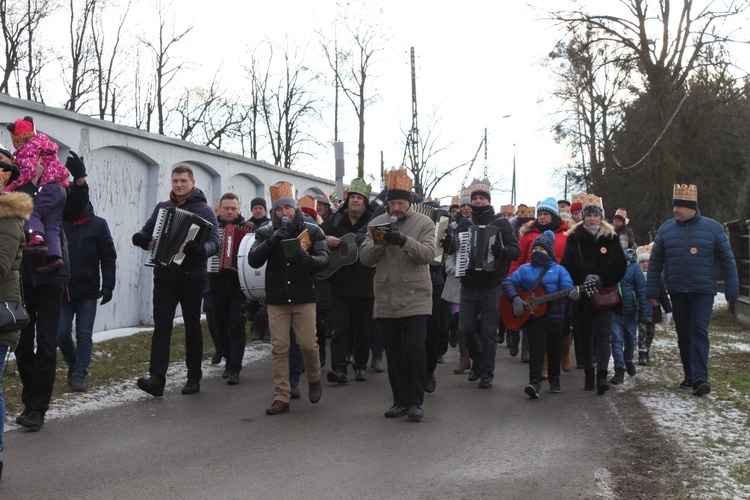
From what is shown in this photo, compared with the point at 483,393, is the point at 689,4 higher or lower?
higher

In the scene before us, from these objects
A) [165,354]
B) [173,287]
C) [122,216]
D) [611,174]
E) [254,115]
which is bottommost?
[165,354]

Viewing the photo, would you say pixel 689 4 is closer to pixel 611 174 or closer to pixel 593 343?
pixel 611 174

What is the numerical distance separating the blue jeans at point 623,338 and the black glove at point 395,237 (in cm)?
381

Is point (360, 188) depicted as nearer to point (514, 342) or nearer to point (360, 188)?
point (360, 188)

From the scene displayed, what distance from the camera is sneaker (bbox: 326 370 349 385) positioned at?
9.73m

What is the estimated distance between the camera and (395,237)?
743 centimetres

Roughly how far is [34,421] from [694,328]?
6.41 meters

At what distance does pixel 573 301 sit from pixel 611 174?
1279 inches

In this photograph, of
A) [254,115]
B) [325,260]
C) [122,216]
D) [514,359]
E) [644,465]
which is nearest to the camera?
[644,465]

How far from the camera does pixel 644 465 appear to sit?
6.25 m

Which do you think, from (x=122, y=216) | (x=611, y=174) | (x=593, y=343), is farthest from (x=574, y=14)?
(x=593, y=343)

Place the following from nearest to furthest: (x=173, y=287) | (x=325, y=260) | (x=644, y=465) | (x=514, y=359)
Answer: (x=644, y=465), (x=325, y=260), (x=173, y=287), (x=514, y=359)

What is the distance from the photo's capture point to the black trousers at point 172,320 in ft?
27.9

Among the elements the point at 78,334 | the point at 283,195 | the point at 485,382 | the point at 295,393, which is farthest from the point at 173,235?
the point at 485,382
